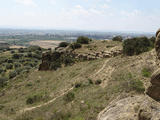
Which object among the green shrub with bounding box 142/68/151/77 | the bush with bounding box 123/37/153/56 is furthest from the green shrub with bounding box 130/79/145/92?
the bush with bounding box 123/37/153/56

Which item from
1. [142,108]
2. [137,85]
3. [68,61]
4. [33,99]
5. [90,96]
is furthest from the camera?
[68,61]

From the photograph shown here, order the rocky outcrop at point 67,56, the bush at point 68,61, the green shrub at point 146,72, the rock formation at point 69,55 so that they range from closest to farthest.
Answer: the green shrub at point 146,72
the rock formation at point 69,55
the rocky outcrop at point 67,56
the bush at point 68,61

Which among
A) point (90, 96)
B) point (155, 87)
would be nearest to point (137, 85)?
point (90, 96)

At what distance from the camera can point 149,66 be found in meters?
14.5

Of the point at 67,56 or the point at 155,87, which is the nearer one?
the point at 155,87

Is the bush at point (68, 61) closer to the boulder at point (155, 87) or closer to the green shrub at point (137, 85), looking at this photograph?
the green shrub at point (137, 85)

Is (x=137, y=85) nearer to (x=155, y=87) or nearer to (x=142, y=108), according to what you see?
(x=155, y=87)

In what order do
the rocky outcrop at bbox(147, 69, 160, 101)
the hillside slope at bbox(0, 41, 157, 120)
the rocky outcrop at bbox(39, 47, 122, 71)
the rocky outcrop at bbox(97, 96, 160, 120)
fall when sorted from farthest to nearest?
the rocky outcrop at bbox(39, 47, 122, 71), the hillside slope at bbox(0, 41, 157, 120), the rocky outcrop at bbox(147, 69, 160, 101), the rocky outcrop at bbox(97, 96, 160, 120)

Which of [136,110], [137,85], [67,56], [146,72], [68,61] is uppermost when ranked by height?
[136,110]

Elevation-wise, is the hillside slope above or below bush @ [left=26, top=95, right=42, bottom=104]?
above

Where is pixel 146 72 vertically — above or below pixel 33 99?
above

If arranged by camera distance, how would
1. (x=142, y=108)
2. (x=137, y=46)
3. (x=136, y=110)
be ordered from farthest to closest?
(x=137, y=46), (x=136, y=110), (x=142, y=108)

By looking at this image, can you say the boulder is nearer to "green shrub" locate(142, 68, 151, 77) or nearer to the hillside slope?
the hillside slope

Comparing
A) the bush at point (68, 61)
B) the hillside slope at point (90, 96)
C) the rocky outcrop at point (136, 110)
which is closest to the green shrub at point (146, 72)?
the hillside slope at point (90, 96)
